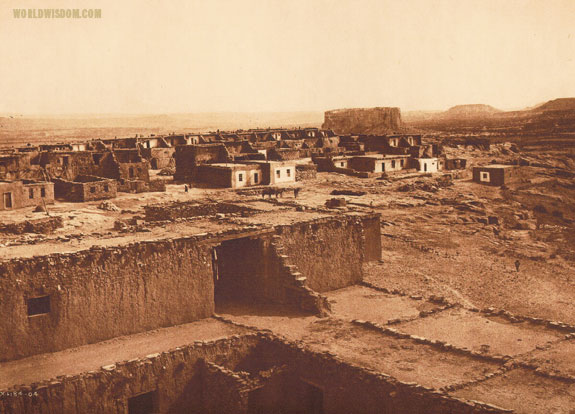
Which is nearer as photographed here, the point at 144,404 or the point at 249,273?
the point at 144,404

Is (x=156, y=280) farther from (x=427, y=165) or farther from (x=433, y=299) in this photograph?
(x=427, y=165)

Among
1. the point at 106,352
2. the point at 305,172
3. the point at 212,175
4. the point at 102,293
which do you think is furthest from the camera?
the point at 305,172

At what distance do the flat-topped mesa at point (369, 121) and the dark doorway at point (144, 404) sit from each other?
116 metres

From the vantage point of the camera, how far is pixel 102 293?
17281mm

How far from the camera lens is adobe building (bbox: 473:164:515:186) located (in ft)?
186

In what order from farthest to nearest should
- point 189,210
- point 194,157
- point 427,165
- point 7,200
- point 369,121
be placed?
point 369,121
point 427,165
point 194,157
point 7,200
point 189,210

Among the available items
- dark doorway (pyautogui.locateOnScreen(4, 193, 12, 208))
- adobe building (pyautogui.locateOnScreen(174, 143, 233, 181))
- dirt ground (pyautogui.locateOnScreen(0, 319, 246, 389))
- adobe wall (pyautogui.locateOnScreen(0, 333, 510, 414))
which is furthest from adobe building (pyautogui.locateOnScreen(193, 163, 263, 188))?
adobe wall (pyautogui.locateOnScreen(0, 333, 510, 414))

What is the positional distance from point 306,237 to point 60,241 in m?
7.80

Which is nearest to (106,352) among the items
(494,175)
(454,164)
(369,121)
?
(494,175)

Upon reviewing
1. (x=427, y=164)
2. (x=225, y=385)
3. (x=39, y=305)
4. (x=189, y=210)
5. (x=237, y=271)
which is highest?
(x=189, y=210)

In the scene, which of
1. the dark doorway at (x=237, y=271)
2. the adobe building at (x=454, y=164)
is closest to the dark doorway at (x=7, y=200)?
the dark doorway at (x=237, y=271)

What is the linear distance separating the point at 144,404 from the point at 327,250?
8.48 m

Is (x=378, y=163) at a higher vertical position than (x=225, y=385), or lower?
higher

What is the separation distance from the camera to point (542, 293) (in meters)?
25.2
